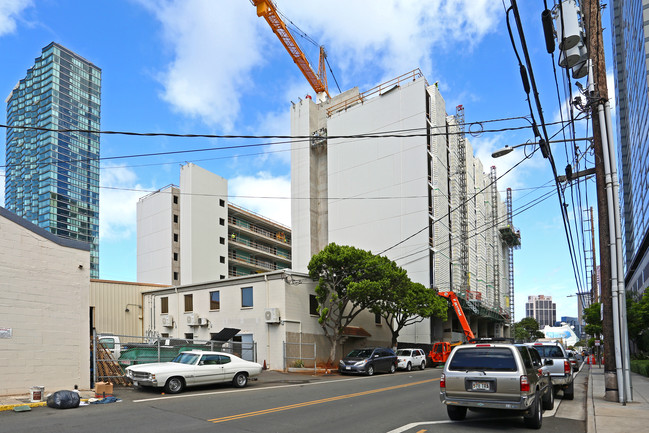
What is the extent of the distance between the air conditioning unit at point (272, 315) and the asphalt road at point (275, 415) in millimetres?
13291

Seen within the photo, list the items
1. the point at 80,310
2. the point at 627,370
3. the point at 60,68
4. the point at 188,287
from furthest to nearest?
the point at 60,68 → the point at 188,287 → the point at 80,310 → the point at 627,370

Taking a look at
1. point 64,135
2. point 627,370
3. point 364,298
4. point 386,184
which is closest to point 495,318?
point 386,184

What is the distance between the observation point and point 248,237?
7425 cm

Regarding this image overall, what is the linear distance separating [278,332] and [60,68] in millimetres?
190045

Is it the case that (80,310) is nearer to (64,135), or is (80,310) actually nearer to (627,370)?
(627,370)

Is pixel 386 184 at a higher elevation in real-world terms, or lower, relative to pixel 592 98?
higher

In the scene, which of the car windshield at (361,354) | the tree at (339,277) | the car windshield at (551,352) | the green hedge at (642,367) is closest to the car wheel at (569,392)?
the car windshield at (551,352)

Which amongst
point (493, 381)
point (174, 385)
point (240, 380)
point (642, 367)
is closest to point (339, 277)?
point (240, 380)

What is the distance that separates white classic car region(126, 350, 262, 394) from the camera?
16609 millimetres

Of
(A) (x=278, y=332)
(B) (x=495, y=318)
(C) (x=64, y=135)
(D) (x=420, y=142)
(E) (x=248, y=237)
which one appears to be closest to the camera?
(A) (x=278, y=332)

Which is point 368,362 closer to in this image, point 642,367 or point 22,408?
point 642,367

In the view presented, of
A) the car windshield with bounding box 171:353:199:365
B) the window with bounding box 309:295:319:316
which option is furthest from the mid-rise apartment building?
the car windshield with bounding box 171:353:199:365

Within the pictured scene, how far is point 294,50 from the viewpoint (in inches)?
2840

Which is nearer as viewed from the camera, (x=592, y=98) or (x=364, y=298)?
(x=592, y=98)
